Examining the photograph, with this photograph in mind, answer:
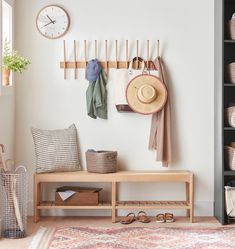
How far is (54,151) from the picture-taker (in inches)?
221

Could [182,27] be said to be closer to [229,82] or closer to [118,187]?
[229,82]

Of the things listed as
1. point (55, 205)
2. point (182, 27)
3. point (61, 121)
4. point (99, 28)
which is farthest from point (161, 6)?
point (55, 205)

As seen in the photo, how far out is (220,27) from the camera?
5.42m

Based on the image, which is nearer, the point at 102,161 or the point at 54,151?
the point at 102,161

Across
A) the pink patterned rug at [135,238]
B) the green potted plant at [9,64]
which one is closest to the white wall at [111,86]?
the green potted plant at [9,64]

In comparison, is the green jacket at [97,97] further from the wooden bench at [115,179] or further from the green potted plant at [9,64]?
the green potted plant at [9,64]

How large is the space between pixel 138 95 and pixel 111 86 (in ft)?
1.12

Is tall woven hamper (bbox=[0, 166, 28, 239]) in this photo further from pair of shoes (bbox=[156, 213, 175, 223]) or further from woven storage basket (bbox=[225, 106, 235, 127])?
woven storage basket (bbox=[225, 106, 235, 127])

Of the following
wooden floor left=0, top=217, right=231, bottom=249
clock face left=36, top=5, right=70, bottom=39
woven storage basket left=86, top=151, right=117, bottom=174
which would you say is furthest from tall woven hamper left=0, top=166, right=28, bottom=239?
clock face left=36, top=5, right=70, bottom=39

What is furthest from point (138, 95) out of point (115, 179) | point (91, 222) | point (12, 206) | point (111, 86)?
point (12, 206)

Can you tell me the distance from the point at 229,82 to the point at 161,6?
109 centimetres

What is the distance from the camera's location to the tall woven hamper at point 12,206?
486cm

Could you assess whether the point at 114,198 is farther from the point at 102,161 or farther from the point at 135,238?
the point at 135,238

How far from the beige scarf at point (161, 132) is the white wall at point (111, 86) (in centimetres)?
10
